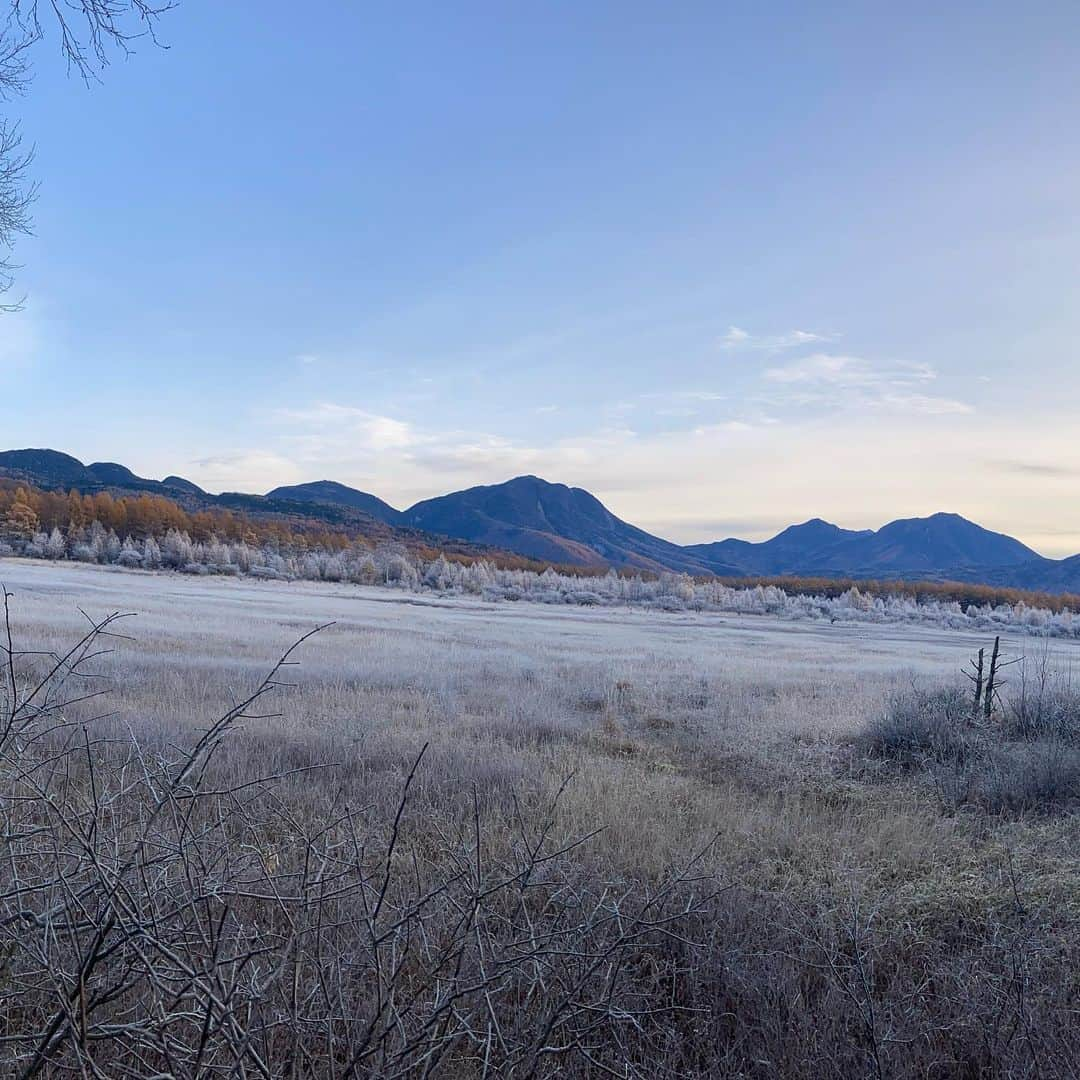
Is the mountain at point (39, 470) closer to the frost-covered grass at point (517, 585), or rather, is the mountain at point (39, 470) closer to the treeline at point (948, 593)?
the frost-covered grass at point (517, 585)

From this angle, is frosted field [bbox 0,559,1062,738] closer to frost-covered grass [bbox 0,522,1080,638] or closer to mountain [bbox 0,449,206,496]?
frost-covered grass [bbox 0,522,1080,638]

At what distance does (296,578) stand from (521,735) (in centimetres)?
6341

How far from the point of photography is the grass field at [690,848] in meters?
3.40

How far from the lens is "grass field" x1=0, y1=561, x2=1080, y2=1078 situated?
3402 mm

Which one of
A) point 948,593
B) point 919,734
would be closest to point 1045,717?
point 919,734

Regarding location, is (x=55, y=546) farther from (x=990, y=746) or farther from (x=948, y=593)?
(x=948, y=593)

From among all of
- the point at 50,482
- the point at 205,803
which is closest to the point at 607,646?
the point at 205,803

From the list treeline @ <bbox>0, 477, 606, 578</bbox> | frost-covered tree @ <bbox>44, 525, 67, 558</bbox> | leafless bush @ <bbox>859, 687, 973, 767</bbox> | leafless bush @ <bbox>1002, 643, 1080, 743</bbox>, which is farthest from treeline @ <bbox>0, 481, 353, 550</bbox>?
leafless bush @ <bbox>1002, 643, 1080, 743</bbox>

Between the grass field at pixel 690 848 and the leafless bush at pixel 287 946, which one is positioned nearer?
the leafless bush at pixel 287 946

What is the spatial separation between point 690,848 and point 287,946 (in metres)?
4.02

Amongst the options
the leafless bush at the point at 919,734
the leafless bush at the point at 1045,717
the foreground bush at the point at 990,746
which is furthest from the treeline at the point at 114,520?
the leafless bush at the point at 1045,717

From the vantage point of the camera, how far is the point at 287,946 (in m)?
2.32

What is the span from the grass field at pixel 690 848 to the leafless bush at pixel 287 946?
2.5 inches

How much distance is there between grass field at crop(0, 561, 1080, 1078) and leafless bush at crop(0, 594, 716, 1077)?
0.06 m
